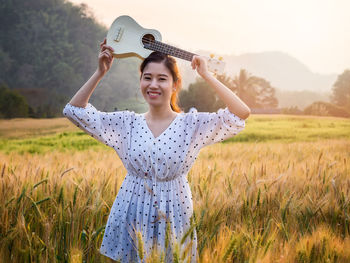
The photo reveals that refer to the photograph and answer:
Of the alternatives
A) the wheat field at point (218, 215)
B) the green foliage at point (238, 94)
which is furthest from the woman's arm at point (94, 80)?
the green foliage at point (238, 94)

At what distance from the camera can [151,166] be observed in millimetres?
1658

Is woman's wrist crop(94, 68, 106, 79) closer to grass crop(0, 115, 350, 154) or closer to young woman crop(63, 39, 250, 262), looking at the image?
young woman crop(63, 39, 250, 262)

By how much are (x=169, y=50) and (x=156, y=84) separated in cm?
25

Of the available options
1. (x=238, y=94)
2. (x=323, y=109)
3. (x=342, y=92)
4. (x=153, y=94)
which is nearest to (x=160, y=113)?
(x=153, y=94)

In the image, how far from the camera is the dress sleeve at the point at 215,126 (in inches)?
63.3

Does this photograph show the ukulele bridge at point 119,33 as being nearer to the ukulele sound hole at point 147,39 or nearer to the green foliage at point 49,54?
the ukulele sound hole at point 147,39

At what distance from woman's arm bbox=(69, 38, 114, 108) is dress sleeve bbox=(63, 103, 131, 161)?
0.03 metres

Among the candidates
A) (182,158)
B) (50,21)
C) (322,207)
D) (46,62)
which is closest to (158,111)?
(182,158)

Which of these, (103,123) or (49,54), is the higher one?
(49,54)

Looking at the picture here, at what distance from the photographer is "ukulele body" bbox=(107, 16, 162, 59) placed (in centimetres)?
187

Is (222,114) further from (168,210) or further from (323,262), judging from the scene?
(323,262)

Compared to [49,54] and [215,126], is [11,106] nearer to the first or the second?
[49,54]

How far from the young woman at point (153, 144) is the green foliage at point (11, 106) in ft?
33.4

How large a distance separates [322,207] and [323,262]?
791 mm
